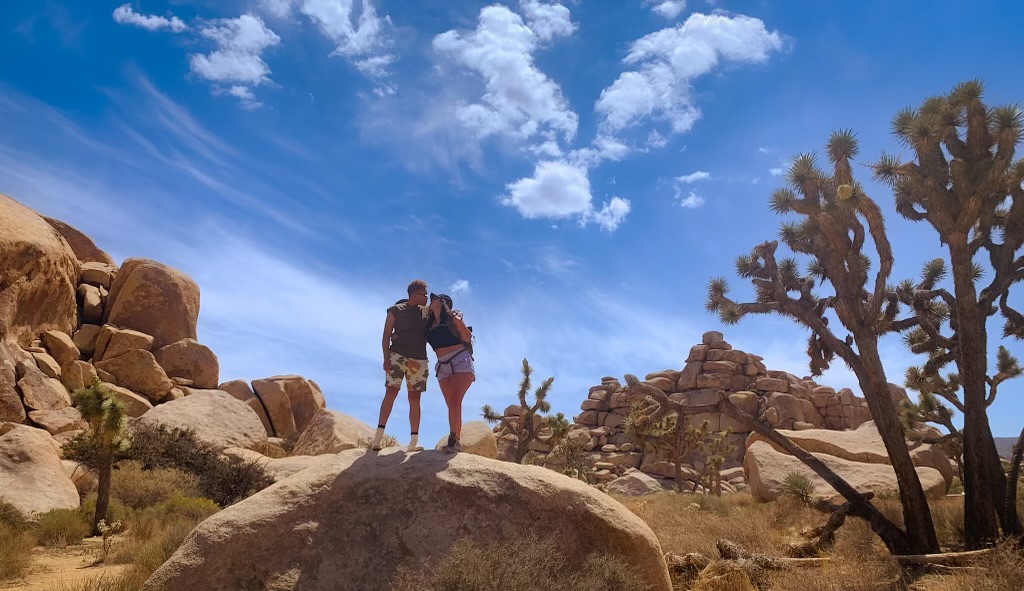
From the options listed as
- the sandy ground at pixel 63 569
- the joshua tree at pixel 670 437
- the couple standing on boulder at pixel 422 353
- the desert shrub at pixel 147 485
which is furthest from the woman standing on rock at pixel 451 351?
the joshua tree at pixel 670 437

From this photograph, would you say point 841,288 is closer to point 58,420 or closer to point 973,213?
point 973,213

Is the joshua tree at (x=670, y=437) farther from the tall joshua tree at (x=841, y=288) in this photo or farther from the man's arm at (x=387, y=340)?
the man's arm at (x=387, y=340)

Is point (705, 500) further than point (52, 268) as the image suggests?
No

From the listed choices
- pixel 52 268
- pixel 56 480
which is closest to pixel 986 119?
pixel 56 480

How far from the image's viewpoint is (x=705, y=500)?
17.4 meters

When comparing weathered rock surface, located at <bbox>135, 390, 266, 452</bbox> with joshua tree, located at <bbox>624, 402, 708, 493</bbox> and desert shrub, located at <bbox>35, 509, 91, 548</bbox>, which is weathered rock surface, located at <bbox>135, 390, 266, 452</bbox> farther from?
joshua tree, located at <bbox>624, 402, 708, 493</bbox>

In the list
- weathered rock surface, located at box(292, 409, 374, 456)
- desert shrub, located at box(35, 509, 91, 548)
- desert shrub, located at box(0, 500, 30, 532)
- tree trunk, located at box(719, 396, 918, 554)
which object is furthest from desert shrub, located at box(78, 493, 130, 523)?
tree trunk, located at box(719, 396, 918, 554)

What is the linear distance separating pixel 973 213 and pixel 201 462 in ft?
59.2

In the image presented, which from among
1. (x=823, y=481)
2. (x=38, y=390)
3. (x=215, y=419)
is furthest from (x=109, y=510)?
(x=823, y=481)

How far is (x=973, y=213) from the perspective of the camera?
1017cm

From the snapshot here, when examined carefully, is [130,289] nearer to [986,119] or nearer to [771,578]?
[771,578]

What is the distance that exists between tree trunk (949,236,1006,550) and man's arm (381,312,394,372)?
9.47 metres

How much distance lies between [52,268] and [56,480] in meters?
11.2

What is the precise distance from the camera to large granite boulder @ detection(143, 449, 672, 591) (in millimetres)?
5125
